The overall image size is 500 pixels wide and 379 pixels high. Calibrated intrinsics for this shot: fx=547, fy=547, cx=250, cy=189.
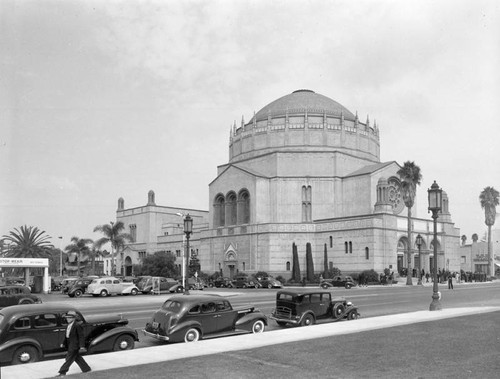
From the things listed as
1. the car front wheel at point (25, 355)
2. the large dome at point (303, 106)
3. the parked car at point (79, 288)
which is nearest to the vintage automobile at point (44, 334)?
the car front wheel at point (25, 355)

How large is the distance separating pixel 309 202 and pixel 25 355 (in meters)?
60.8

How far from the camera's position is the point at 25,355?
477 inches

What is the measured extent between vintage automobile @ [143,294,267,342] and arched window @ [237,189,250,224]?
2232 inches

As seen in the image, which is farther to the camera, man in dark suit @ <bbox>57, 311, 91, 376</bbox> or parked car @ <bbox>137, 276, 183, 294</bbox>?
parked car @ <bbox>137, 276, 183, 294</bbox>

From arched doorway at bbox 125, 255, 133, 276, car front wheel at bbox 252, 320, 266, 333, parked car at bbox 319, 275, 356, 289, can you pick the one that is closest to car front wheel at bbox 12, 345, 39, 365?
car front wheel at bbox 252, 320, 266, 333

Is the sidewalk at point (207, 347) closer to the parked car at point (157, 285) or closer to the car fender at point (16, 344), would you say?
the car fender at point (16, 344)

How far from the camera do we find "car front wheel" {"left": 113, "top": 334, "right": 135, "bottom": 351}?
532 inches

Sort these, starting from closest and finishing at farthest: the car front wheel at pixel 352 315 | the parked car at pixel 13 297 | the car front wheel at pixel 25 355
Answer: the car front wheel at pixel 25 355 → the car front wheel at pixel 352 315 → the parked car at pixel 13 297

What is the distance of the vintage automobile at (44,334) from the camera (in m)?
12.0

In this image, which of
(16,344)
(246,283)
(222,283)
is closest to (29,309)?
(16,344)

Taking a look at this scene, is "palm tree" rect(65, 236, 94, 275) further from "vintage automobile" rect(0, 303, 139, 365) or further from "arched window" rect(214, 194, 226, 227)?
"vintage automobile" rect(0, 303, 139, 365)

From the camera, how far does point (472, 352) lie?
12742mm

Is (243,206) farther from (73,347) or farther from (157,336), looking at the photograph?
(73,347)

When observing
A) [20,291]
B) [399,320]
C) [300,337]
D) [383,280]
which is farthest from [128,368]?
[383,280]
